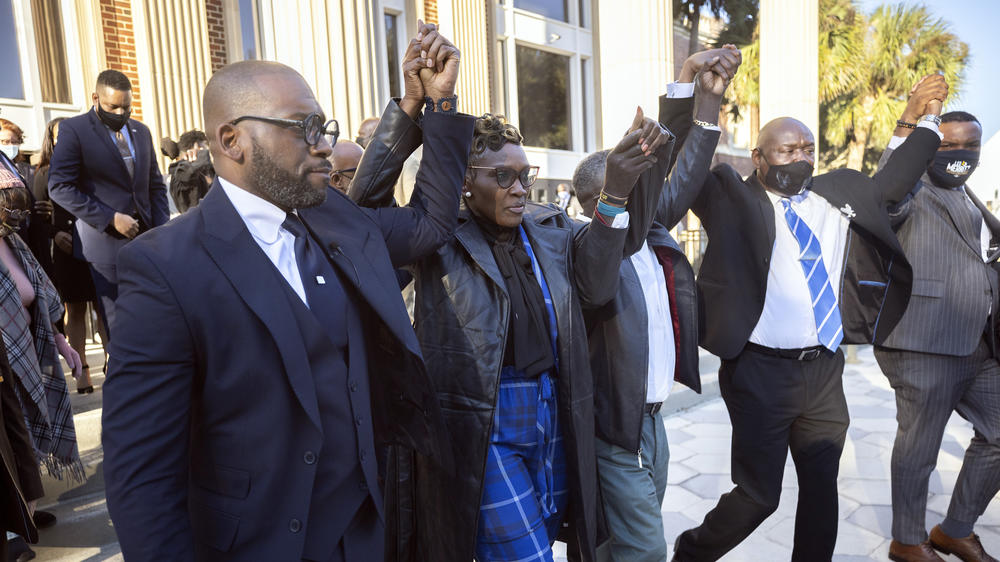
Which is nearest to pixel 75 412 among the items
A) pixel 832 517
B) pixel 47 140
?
pixel 47 140

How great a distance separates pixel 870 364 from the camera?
26.6 ft

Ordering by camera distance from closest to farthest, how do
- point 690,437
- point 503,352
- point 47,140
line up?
point 503,352 < point 47,140 < point 690,437

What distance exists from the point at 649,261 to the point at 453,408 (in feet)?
3.67

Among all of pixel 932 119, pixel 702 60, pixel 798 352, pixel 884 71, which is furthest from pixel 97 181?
pixel 884 71

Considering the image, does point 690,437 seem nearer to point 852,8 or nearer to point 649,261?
point 649,261

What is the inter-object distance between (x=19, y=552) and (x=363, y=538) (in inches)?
107

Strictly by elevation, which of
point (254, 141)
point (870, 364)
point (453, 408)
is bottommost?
point (870, 364)

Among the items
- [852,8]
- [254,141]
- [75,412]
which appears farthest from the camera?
[852,8]

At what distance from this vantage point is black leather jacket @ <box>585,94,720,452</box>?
8.22 ft

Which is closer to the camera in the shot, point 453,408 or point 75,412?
point 453,408

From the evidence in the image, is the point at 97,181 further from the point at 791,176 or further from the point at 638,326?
the point at 791,176

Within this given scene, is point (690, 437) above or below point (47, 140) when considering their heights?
below

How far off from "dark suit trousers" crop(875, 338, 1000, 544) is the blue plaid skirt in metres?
2.12

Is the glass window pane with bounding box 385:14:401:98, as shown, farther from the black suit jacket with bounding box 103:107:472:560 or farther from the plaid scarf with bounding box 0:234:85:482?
the black suit jacket with bounding box 103:107:472:560
